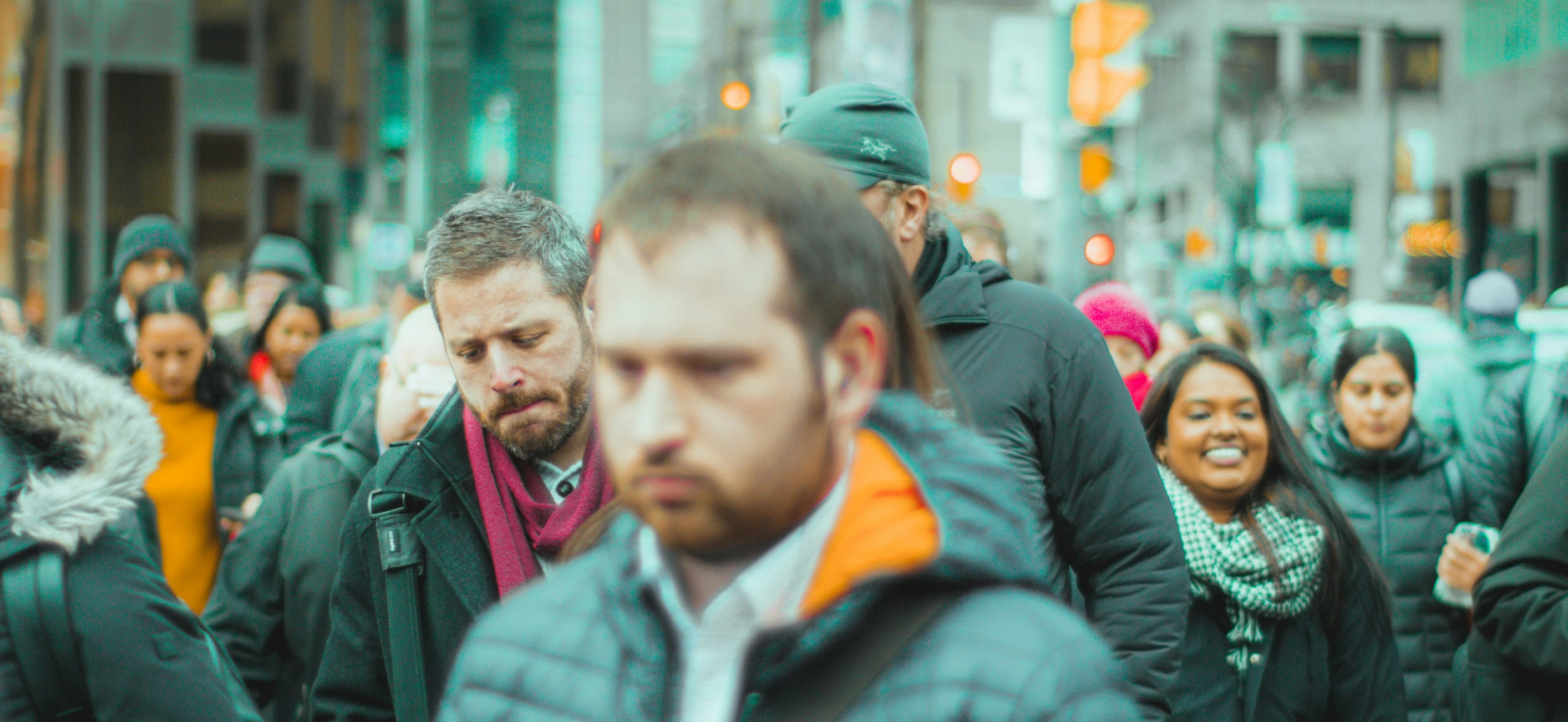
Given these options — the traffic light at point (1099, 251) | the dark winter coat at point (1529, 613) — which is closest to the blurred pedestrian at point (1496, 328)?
the dark winter coat at point (1529, 613)

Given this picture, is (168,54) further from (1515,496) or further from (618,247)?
(618,247)

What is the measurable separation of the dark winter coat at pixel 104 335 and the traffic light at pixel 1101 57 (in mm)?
8548

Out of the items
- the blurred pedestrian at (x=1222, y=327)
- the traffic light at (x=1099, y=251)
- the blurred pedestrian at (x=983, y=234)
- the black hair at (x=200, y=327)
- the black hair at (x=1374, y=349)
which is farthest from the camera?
the traffic light at (x=1099, y=251)

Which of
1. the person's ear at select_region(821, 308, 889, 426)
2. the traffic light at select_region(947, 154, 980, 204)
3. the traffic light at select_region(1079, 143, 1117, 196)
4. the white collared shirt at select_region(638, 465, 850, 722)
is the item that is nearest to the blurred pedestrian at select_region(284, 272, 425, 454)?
the white collared shirt at select_region(638, 465, 850, 722)

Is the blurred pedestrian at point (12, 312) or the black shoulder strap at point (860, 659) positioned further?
the blurred pedestrian at point (12, 312)

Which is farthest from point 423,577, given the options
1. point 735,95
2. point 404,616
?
point 735,95

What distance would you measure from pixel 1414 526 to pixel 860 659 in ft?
15.5

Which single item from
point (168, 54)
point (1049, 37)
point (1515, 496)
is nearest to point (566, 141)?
point (168, 54)

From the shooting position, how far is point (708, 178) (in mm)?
Answer: 1426

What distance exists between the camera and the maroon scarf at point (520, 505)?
278cm

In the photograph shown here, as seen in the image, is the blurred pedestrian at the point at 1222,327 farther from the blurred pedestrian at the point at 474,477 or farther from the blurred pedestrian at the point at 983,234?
the blurred pedestrian at the point at 474,477

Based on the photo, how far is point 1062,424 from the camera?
10.4 feet

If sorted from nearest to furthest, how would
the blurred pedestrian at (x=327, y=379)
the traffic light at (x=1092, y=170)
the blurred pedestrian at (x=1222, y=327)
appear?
the blurred pedestrian at (x=327, y=379) < the blurred pedestrian at (x=1222, y=327) < the traffic light at (x=1092, y=170)

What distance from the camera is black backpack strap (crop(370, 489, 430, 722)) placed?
279cm
